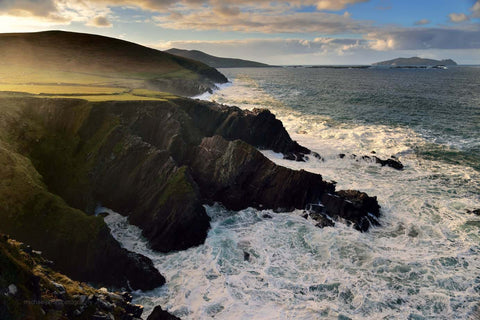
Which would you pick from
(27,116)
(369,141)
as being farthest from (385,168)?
(27,116)

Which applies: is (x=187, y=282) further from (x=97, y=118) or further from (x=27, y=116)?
(x=27, y=116)

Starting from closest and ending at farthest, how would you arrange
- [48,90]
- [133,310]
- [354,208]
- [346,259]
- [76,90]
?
[133,310], [346,259], [354,208], [48,90], [76,90]

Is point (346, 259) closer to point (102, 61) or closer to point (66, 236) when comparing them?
point (66, 236)

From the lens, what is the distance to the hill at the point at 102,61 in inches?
4579

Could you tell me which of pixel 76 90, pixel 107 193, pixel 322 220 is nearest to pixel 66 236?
pixel 107 193

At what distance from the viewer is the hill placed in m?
116

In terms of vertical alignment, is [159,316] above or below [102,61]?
below

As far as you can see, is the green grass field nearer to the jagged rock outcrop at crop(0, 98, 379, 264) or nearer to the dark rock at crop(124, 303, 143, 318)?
the jagged rock outcrop at crop(0, 98, 379, 264)

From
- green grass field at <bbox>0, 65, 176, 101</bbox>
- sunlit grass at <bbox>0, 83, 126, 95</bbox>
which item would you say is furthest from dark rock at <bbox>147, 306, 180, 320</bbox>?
sunlit grass at <bbox>0, 83, 126, 95</bbox>

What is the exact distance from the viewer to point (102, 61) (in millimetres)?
146875

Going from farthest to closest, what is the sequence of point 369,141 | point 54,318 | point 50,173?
point 369,141 < point 50,173 < point 54,318

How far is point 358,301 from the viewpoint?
21172 mm

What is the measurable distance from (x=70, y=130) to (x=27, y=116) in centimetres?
492

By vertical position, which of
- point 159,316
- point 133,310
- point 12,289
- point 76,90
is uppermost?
point 76,90
